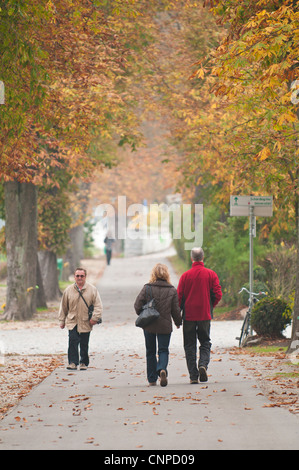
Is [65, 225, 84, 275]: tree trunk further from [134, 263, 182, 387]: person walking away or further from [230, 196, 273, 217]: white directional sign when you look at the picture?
[134, 263, 182, 387]: person walking away

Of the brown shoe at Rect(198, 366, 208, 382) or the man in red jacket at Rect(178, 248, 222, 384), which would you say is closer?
the man in red jacket at Rect(178, 248, 222, 384)

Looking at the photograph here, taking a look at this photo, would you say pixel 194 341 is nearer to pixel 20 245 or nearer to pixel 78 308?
pixel 78 308

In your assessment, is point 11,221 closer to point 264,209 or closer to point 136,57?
point 136,57

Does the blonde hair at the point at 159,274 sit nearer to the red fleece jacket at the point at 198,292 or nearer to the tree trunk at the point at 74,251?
the red fleece jacket at the point at 198,292

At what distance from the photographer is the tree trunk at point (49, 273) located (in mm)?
31547

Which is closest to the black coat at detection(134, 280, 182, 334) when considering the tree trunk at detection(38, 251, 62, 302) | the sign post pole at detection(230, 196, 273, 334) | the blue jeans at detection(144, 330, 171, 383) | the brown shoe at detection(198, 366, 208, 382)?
the blue jeans at detection(144, 330, 171, 383)

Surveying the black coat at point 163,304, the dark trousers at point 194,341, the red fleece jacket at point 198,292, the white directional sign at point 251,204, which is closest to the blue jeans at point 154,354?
the black coat at point 163,304

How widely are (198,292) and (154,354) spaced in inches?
39.9

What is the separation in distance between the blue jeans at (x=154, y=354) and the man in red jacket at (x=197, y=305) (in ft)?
0.90

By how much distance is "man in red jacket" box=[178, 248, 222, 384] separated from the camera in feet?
39.0

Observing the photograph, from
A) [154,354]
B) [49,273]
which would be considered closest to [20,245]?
[49,273]

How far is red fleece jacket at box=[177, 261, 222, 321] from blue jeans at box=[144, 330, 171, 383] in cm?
43

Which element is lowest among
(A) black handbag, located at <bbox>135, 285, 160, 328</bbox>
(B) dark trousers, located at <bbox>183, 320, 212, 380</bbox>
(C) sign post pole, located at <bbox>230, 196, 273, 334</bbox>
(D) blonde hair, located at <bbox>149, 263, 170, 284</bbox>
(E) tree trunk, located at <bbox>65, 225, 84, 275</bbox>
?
(E) tree trunk, located at <bbox>65, 225, 84, 275</bbox>
